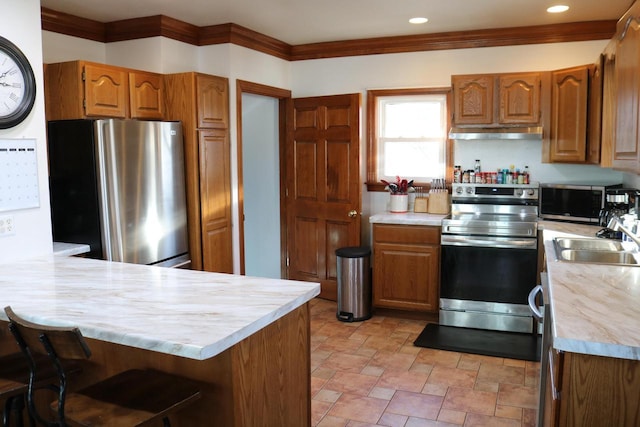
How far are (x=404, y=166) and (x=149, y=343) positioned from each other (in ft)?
12.8

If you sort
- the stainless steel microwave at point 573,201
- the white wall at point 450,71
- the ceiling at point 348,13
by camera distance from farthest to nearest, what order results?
the white wall at point 450,71 < the stainless steel microwave at point 573,201 < the ceiling at point 348,13

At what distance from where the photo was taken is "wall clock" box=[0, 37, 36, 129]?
2840mm

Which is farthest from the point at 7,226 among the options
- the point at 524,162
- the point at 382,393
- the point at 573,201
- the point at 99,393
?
the point at 524,162

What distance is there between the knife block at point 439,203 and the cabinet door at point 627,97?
195 centimetres

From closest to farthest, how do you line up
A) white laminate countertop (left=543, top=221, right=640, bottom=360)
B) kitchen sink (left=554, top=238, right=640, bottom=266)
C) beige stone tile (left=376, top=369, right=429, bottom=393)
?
white laminate countertop (left=543, top=221, right=640, bottom=360) → kitchen sink (left=554, top=238, right=640, bottom=266) → beige stone tile (left=376, top=369, right=429, bottom=393)

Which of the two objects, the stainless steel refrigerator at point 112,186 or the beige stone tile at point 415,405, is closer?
the beige stone tile at point 415,405

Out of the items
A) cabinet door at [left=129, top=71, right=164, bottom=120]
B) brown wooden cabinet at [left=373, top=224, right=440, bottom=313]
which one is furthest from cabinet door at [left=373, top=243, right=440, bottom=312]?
cabinet door at [left=129, top=71, right=164, bottom=120]

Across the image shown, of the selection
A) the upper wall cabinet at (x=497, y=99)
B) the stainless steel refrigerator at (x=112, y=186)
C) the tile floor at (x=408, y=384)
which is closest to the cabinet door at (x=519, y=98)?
the upper wall cabinet at (x=497, y=99)

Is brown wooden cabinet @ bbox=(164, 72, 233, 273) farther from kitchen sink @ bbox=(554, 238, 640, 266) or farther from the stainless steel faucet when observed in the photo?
the stainless steel faucet

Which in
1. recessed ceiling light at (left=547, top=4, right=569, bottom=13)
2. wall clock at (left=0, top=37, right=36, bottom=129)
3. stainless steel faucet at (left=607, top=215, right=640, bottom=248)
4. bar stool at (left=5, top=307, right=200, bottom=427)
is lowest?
bar stool at (left=5, top=307, right=200, bottom=427)

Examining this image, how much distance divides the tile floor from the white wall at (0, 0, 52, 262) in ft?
5.93

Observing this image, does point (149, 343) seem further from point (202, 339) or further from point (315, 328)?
point (315, 328)

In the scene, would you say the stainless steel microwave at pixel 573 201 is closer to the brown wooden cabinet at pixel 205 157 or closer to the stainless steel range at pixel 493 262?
the stainless steel range at pixel 493 262

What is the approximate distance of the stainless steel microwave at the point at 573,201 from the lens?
4125 millimetres
